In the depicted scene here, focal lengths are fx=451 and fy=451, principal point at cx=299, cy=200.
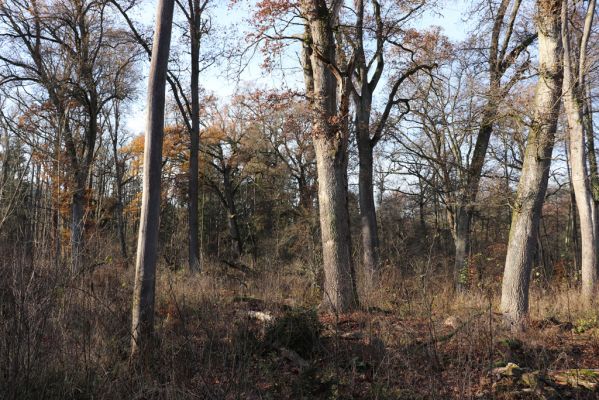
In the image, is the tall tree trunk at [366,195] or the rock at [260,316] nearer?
the rock at [260,316]

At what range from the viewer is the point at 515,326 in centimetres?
643

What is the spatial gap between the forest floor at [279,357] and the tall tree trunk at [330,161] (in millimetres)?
1095

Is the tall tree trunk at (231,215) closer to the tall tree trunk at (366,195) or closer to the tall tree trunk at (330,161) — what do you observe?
the tall tree trunk at (366,195)

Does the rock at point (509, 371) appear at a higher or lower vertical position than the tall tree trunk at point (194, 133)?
lower

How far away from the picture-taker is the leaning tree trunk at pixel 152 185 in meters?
5.12

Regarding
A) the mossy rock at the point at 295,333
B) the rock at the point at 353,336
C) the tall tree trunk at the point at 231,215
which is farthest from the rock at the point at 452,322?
the tall tree trunk at the point at 231,215

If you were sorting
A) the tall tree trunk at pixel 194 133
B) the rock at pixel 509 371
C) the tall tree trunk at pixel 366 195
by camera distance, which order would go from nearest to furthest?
the rock at pixel 509 371
the tall tree trunk at pixel 366 195
the tall tree trunk at pixel 194 133

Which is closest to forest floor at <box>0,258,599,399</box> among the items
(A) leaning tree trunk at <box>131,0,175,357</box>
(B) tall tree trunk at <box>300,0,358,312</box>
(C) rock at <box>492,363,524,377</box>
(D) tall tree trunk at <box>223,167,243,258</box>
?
(C) rock at <box>492,363,524,377</box>

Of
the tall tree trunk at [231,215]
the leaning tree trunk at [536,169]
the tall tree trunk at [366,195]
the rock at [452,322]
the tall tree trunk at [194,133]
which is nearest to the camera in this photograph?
the rock at [452,322]

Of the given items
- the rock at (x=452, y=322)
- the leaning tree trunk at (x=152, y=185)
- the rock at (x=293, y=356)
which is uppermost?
the leaning tree trunk at (x=152, y=185)

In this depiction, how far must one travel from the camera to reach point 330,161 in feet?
27.2

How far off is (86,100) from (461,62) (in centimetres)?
1287

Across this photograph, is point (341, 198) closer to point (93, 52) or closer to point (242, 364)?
point (242, 364)

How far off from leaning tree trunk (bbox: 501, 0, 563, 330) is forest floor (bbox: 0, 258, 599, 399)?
51 centimetres
